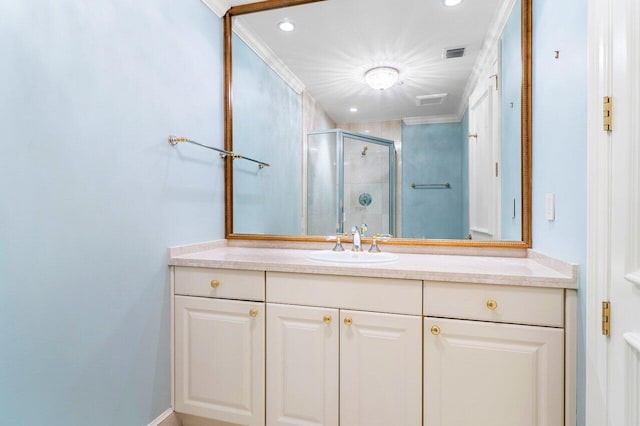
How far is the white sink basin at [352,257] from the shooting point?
1.56 metres

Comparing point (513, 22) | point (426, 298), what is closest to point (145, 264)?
point (426, 298)

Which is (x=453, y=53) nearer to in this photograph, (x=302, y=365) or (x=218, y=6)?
(x=218, y=6)

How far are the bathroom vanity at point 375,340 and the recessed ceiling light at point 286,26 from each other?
1.38 meters

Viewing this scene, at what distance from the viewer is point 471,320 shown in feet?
4.17

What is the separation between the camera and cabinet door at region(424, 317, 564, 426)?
1.18 metres

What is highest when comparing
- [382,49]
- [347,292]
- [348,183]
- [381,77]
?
[382,49]

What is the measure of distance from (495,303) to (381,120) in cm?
113

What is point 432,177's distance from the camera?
1.83 metres

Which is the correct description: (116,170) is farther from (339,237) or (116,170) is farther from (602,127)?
(602,127)

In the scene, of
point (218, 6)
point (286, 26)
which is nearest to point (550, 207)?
point (286, 26)

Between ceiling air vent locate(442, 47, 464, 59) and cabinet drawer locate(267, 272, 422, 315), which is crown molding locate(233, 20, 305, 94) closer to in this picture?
ceiling air vent locate(442, 47, 464, 59)

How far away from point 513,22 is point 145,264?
2.12 meters

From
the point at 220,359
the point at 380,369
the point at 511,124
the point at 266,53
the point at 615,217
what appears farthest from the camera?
the point at 266,53

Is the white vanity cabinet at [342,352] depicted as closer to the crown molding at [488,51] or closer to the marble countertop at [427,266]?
the marble countertop at [427,266]
